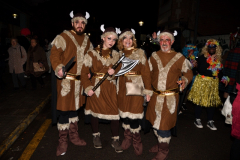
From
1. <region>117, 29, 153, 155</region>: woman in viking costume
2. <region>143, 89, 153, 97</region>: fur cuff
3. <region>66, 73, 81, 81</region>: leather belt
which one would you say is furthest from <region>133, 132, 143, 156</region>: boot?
<region>66, 73, 81, 81</region>: leather belt

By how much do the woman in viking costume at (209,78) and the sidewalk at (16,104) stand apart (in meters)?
4.24

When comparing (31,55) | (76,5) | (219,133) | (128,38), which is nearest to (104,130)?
(128,38)

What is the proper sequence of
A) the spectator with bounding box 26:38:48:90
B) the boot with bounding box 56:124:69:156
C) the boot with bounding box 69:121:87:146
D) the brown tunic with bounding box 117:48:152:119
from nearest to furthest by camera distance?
the brown tunic with bounding box 117:48:152:119
the boot with bounding box 56:124:69:156
the boot with bounding box 69:121:87:146
the spectator with bounding box 26:38:48:90

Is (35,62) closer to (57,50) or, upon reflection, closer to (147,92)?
(57,50)

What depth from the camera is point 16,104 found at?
5355 mm

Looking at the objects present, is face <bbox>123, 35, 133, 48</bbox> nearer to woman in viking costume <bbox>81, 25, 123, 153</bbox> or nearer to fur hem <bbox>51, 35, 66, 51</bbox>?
woman in viking costume <bbox>81, 25, 123, 153</bbox>

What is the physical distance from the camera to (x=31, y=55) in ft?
23.0

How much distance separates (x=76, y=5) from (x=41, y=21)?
10.2 meters

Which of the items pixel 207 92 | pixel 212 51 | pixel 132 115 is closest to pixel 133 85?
pixel 132 115

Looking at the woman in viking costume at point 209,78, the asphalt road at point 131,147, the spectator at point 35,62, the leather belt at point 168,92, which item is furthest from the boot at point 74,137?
the spectator at point 35,62

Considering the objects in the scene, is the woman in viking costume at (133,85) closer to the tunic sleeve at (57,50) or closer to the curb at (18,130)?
the tunic sleeve at (57,50)

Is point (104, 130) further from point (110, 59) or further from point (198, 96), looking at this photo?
point (198, 96)

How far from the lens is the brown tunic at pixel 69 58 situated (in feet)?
9.94

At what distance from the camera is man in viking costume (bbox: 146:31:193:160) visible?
296cm
